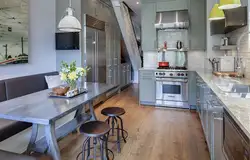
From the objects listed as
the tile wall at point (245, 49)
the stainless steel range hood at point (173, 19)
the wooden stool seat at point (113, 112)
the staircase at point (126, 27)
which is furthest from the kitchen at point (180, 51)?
the wooden stool seat at point (113, 112)

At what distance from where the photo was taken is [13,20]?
3.38m

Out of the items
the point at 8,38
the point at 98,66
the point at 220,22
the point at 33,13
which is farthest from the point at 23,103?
the point at 220,22

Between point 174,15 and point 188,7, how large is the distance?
0.45 meters

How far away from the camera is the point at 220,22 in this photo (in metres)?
3.80

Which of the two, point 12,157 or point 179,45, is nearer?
point 12,157

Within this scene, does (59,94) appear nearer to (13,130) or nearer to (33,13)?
(13,130)

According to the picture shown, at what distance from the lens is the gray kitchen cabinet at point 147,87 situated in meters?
5.07

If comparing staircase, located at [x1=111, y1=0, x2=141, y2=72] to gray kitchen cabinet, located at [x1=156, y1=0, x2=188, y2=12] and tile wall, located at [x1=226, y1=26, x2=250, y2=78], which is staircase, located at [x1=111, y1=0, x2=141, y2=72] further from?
tile wall, located at [x1=226, y1=26, x2=250, y2=78]

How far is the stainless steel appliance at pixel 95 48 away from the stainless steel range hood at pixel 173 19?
1.52 m

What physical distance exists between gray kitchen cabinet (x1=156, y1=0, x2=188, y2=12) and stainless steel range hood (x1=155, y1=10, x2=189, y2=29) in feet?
0.53

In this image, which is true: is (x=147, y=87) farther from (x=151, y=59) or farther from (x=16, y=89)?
(x=16, y=89)

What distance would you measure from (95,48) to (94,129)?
126 inches

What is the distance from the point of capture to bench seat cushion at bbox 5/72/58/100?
317 cm

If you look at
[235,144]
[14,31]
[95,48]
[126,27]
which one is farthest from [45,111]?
[126,27]
